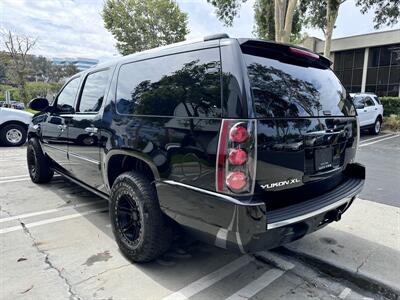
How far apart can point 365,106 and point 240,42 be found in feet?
38.9

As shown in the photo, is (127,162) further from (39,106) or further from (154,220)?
(39,106)

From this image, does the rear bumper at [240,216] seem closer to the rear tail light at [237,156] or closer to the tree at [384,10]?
the rear tail light at [237,156]

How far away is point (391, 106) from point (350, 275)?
1701 cm

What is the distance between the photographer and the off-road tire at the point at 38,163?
5262 millimetres

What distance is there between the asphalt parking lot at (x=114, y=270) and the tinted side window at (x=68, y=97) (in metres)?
1.44

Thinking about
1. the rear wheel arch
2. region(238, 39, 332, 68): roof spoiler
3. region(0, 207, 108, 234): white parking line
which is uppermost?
region(238, 39, 332, 68): roof spoiler

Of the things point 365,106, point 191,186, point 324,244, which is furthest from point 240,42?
point 365,106

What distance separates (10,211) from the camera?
4223mm

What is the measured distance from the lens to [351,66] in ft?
82.1

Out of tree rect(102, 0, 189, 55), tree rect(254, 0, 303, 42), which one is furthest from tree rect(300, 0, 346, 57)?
tree rect(102, 0, 189, 55)

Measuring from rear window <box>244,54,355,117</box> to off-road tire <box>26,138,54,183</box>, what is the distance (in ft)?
14.1

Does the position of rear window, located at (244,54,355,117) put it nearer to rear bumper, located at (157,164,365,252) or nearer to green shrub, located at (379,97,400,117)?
rear bumper, located at (157,164,365,252)

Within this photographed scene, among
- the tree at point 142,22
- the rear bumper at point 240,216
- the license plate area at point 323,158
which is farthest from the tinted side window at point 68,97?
the tree at point 142,22

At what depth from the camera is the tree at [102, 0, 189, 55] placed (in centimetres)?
2603
